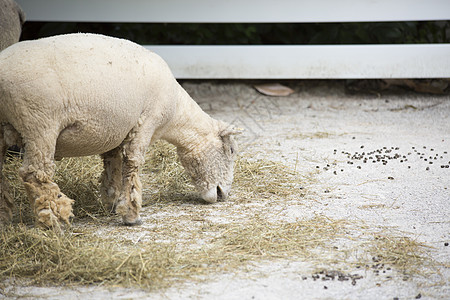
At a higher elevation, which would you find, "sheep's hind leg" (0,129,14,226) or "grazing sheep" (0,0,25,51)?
"grazing sheep" (0,0,25,51)

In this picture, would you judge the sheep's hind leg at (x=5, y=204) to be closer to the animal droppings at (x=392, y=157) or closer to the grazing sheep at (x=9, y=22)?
the grazing sheep at (x=9, y=22)

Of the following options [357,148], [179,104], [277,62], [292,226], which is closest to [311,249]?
[292,226]

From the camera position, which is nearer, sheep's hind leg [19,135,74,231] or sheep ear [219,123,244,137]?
sheep's hind leg [19,135,74,231]

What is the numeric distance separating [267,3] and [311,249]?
552cm

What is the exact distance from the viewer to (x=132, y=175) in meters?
4.19

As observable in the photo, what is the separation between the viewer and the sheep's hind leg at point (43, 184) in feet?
11.8

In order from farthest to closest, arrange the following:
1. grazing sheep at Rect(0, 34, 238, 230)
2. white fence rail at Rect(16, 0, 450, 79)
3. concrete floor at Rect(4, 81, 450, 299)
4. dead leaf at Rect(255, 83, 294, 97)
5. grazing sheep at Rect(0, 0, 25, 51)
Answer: dead leaf at Rect(255, 83, 294, 97) → white fence rail at Rect(16, 0, 450, 79) → grazing sheep at Rect(0, 0, 25, 51) → grazing sheep at Rect(0, 34, 238, 230) → concrete floor at Rect(4, 81, 450, 299)

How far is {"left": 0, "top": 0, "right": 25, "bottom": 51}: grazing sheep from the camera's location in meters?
5.41

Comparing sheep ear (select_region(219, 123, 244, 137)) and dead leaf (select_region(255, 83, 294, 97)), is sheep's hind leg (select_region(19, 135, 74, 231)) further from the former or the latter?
dead leaf (select_region(255, 83, 294, 97))

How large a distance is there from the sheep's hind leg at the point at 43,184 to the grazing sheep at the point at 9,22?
216cm

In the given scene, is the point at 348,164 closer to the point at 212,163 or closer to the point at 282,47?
the point at 212,163

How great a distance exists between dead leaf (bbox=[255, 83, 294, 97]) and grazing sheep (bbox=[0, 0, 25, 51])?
13.0 feet

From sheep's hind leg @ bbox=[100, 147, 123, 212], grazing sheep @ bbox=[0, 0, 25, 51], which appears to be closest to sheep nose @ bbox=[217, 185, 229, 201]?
sheep's hind leg @ bbox=[100, 147, 123, 212]

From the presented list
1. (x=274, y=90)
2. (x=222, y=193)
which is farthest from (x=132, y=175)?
(x=274, y=90)
